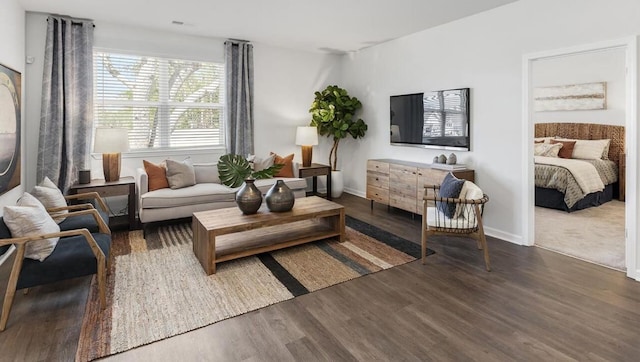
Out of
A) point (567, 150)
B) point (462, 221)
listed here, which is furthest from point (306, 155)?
point (567, 150)

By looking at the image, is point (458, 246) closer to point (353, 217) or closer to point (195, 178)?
point (353, 217)

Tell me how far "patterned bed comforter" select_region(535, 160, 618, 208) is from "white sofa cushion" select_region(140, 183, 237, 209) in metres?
4.66

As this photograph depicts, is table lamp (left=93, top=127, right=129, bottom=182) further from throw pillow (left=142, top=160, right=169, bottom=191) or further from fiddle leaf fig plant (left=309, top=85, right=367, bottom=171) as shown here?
fiddle leaf fig plant (left=309, top=85, right=367, bottom=171)

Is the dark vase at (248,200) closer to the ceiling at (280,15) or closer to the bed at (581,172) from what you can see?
the ceiling at (280,15)

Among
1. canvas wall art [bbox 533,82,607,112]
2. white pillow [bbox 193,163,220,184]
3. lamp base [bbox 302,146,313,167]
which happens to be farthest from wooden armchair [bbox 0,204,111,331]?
canvas wall art [bbox 533,82,607,112]

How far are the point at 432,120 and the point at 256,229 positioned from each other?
2.89 metres

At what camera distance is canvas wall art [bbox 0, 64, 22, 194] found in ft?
10.5

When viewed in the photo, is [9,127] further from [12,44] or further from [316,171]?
[316,171]

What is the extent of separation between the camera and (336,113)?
6266mm

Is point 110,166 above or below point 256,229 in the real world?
above

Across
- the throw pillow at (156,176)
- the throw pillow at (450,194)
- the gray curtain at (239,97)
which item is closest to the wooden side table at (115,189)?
the throw pillow at (156,176)

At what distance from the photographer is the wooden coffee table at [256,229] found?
322 centimetres

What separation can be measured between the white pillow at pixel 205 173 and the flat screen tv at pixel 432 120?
9.29 feet

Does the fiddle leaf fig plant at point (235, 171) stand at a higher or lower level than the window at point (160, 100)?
lower
